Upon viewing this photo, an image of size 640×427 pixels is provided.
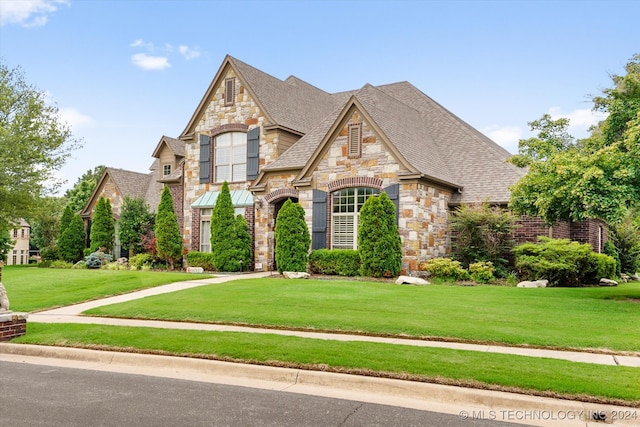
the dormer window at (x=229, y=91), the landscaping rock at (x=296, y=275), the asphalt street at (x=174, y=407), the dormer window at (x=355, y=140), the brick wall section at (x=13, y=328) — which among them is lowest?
the asphalt street at (x=174, y=407)

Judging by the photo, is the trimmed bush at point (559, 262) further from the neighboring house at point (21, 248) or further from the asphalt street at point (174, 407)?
the neighboring house at point (21, 248)

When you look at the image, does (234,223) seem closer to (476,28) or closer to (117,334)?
(476,28)

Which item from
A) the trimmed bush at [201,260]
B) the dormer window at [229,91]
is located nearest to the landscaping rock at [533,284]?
the trimmed bush at [201,260]

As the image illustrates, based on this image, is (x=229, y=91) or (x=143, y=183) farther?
(x=143, y=183)

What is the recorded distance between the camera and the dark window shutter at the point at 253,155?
83.2 feet

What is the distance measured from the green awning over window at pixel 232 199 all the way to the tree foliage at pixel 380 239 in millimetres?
7394

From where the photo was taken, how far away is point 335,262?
67.6 feet

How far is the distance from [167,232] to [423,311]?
55.9ft

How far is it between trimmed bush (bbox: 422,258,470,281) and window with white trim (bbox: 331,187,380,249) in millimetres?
3119

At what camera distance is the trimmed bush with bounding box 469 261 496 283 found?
18.9m

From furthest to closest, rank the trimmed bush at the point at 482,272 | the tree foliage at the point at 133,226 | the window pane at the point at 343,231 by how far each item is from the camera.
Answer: the tree foliage at the point at 133,226, the window pane at the point at 343,231, the trimmed bush at the point at 482,272

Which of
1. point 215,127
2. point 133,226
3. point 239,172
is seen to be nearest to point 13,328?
point 239,172

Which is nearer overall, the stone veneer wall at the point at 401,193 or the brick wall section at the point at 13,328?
the brick wall section at the point at 13,328

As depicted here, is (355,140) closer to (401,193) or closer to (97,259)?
(401,193)
